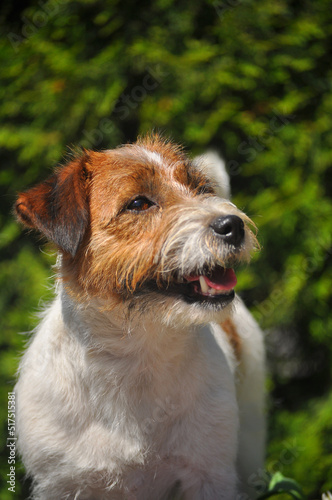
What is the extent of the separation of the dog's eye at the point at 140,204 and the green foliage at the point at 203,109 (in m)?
1.55

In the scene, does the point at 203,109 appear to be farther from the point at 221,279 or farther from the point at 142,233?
the point at 221,279

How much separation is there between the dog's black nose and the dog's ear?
542 mm

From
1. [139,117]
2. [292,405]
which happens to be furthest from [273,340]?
[139,117]

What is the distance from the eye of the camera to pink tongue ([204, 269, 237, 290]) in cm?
200

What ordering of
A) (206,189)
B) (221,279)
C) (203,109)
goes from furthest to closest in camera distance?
(203,109), (206,189), (221,279)

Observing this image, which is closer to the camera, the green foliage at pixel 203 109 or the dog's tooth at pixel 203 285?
the dog's tooth at pixel 203 285

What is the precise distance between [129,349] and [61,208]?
2.08ft

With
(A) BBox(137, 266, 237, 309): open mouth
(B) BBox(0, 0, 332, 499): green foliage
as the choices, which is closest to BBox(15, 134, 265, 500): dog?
(A) BBox(137, 266, 237, 309): open mouth

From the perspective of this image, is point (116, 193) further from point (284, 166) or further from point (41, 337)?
point (284, 166)

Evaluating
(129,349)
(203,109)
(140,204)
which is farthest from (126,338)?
(203,109)

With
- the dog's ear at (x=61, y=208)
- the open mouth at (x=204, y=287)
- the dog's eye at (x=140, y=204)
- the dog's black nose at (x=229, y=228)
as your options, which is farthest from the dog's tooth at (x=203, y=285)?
the dog's ear at (x=61, y=208)

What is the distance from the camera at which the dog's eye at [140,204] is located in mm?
2123

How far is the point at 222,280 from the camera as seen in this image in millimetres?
2018

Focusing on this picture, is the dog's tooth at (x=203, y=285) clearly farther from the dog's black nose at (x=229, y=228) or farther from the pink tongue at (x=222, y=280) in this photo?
the dog's black nose at (x=229, y=228)
